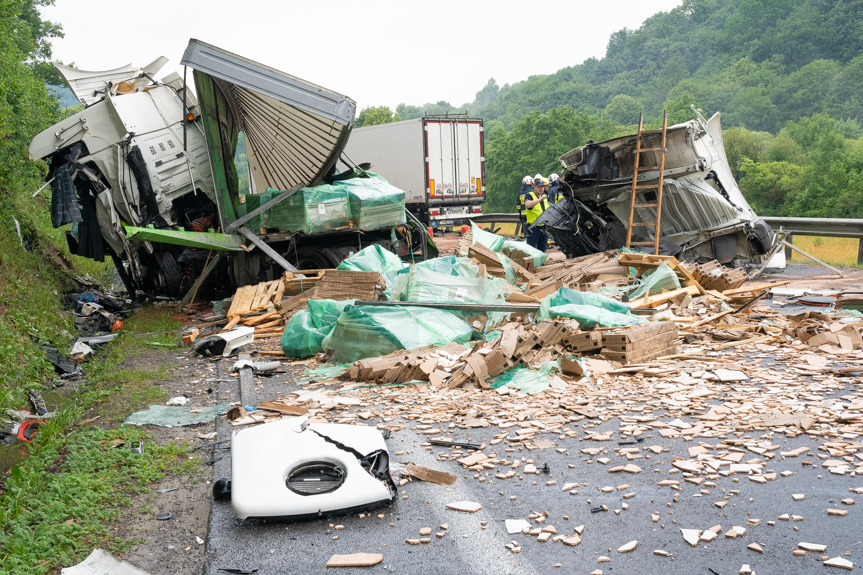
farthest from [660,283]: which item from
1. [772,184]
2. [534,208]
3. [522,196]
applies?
[772,184]

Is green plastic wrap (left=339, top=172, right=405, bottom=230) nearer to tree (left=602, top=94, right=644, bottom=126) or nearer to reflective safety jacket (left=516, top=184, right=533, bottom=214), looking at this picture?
reflective safety jacket (left=516, top=184, right=533, bottom=214)

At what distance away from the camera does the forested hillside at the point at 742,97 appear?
139 ft

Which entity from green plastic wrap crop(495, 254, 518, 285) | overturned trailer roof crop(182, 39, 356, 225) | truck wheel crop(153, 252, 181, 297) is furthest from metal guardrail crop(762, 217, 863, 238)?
truck wheel crop(153, 252, 181, 297)

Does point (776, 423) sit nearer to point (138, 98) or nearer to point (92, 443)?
point (92, 443)

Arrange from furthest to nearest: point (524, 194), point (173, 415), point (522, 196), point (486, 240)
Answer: point (524, 194) → point (522, 196) → point (486, 240) → point (173, 415)

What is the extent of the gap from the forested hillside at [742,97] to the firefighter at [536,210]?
24848mm

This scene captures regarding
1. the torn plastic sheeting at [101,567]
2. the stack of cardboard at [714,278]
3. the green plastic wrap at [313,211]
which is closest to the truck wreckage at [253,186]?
the green plastic wrap at [313,211]

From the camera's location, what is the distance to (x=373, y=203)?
1219cm

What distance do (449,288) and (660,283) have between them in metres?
2.97

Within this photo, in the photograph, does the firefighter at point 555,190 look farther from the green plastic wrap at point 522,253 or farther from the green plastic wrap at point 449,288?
the green plastic wrap at point 449,288

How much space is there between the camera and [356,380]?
6578 mm

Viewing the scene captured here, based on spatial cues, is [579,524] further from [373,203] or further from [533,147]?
[533,147]

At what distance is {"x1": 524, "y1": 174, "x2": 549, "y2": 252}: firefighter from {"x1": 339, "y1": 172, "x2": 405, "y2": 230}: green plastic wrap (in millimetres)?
3185

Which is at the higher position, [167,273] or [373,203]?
[373,203]
